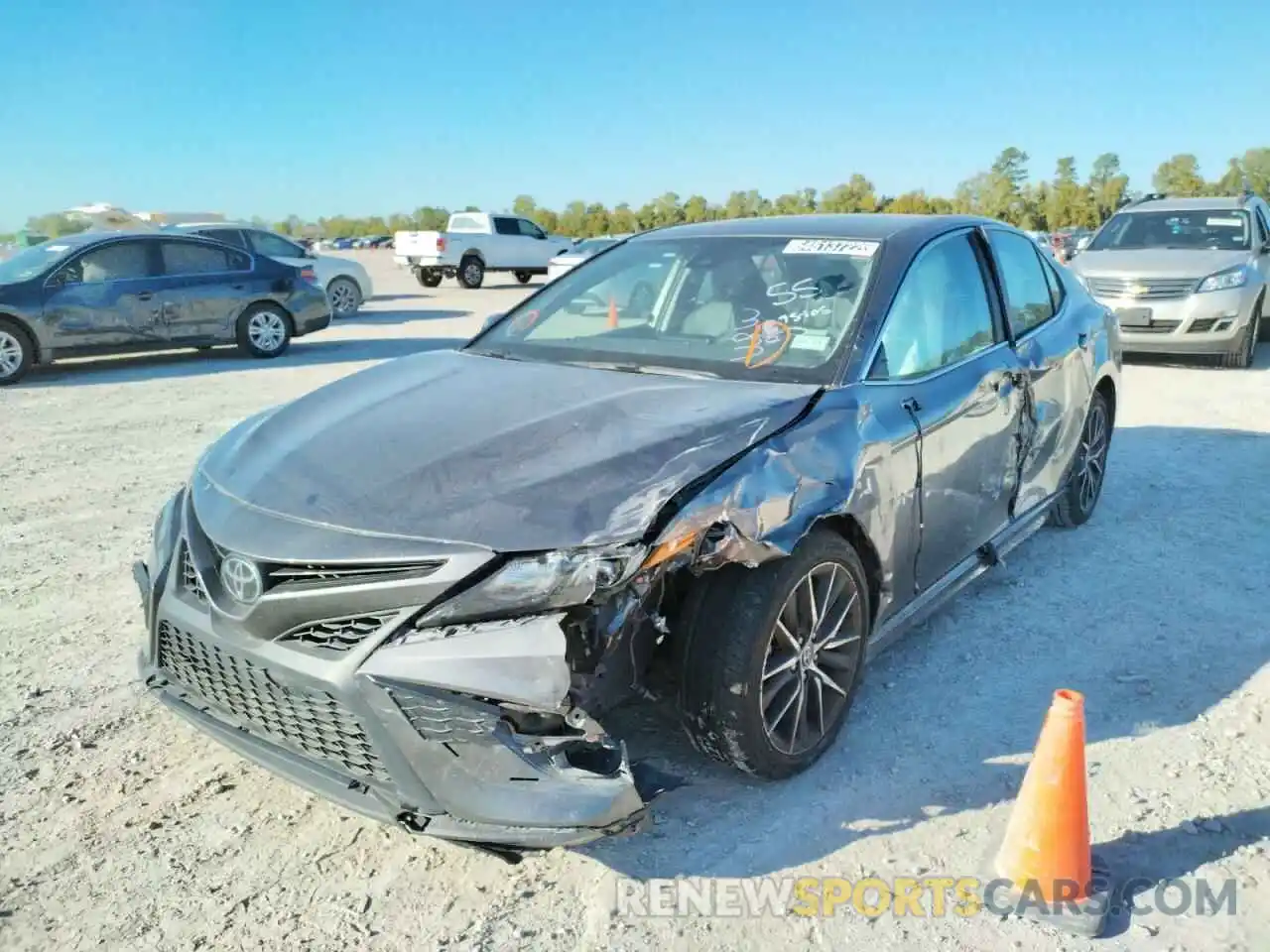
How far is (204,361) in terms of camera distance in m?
12.5

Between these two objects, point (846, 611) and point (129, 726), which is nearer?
point (846, 611)

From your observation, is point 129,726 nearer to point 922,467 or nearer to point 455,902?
point 455,902

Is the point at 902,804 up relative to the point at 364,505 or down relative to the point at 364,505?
down

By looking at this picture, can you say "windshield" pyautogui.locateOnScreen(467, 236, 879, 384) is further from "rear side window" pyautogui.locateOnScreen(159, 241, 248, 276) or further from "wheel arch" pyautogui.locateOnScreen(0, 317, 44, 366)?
"rear side window" pyautogui.locateOnScreen(159, 241, 248, 276)

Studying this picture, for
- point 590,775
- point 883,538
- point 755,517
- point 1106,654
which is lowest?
point 1106,654

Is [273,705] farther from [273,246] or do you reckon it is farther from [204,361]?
[273,246]

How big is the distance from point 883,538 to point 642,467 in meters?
0.98

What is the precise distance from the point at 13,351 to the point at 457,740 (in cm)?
1046

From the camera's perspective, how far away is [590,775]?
7.95 ft

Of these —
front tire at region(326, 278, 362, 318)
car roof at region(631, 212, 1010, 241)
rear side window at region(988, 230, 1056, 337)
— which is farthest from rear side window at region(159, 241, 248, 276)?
rear side window at region(988, 230, 1056, 337)

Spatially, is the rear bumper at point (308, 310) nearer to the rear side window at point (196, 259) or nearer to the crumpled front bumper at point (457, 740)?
the rear side window at point (196, 259)

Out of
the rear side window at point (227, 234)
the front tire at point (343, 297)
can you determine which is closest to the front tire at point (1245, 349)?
the rear side window at point (227, 234)

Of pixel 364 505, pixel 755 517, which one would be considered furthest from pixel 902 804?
pixel 364 505

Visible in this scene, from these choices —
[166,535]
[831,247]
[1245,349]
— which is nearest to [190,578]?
[166,535]
